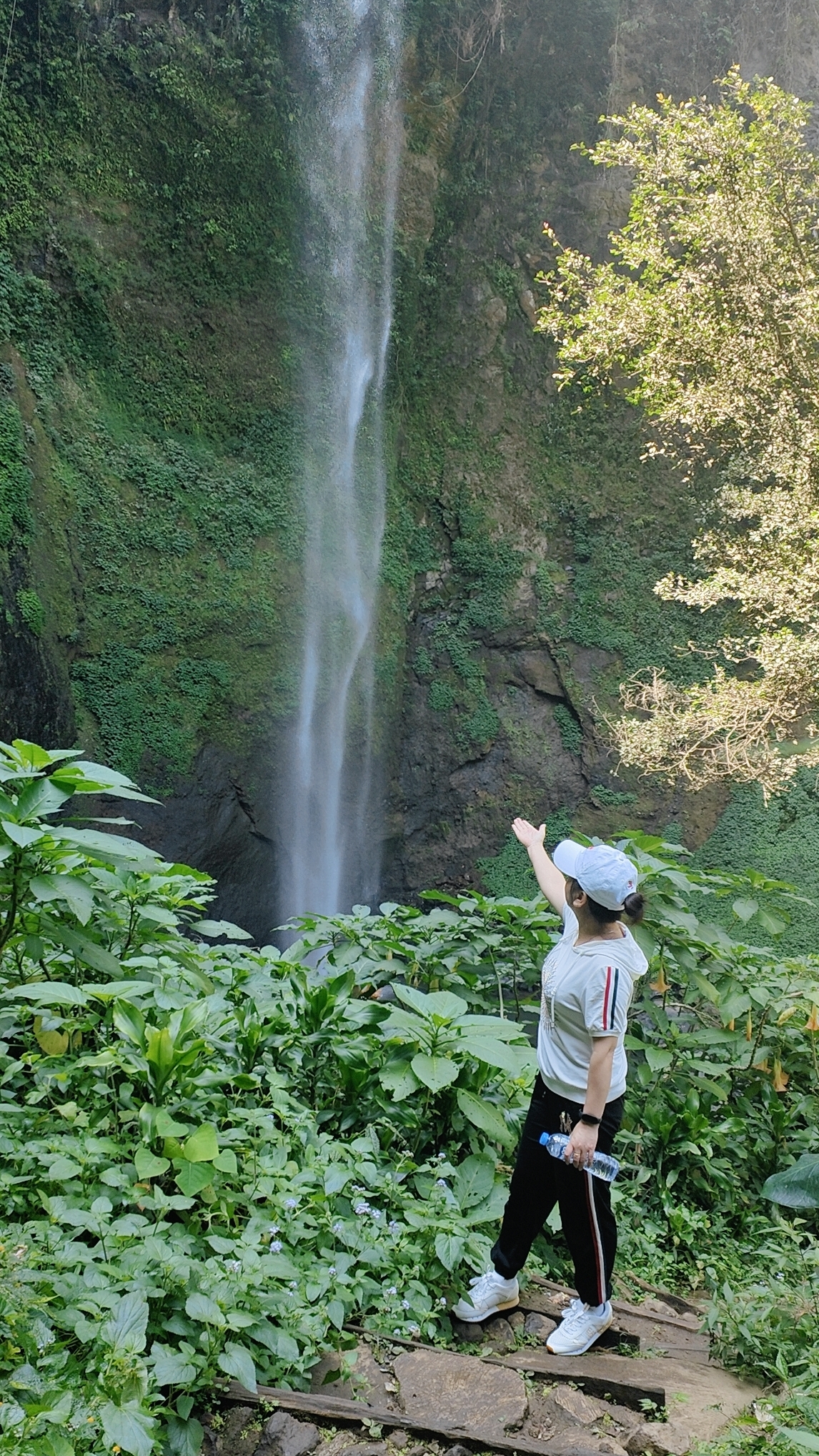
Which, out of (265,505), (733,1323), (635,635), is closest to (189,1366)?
(733,1323)

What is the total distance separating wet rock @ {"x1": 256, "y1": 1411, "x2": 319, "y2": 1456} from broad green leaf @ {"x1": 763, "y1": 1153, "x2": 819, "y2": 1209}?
121 cm

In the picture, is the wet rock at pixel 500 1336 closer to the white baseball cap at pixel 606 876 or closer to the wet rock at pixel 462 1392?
the wet rock at pixel 462 1392

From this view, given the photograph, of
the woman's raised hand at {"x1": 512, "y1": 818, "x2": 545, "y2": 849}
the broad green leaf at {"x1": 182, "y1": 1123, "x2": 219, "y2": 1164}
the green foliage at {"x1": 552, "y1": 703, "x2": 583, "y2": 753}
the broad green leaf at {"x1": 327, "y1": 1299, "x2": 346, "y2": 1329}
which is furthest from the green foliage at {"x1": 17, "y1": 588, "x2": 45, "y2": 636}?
the broad green leaf at {"x1": 327, "y1": 1299, "x2": 346, "y2": 1329}

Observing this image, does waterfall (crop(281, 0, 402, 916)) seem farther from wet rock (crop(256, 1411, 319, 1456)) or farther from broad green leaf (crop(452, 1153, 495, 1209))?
wet rock (crop(256, 1411, 319, 1456))

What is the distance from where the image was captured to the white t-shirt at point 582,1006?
2.37 meters

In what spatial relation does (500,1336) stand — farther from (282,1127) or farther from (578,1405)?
(282,1127)

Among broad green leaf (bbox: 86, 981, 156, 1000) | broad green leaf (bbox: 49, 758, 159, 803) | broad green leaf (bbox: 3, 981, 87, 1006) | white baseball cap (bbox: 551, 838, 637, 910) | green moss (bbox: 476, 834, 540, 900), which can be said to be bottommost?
green moss (bbox: 476, 834, 540, 900)

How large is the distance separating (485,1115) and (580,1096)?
1.11 feet

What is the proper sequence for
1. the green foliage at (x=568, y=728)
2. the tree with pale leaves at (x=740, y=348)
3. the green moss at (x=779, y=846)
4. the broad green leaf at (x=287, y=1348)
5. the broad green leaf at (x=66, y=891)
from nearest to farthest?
the broad green leaf at (x=287, y=1348), the broad green leaf at (x=66, y=891), the tree with pale leaves at (x=740, y=348), the green moss at (x=779, y=846), the green foliage at (x=568, y=728)

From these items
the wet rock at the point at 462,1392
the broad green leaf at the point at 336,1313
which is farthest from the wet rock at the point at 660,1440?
the broad green leaf at the point at 336,1313

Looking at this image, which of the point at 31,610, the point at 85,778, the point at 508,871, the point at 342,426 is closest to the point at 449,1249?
the point at 85,778

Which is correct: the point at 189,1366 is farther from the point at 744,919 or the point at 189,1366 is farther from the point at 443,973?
the point at 744,919

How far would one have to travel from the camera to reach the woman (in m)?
2.38

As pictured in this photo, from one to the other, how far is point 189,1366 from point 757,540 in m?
10.4
